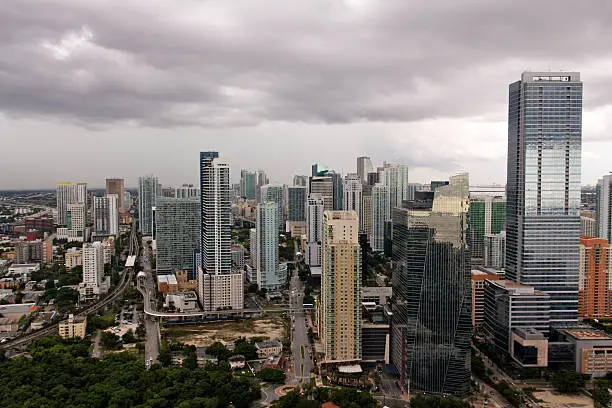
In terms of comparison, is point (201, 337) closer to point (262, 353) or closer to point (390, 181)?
point (262, 353)

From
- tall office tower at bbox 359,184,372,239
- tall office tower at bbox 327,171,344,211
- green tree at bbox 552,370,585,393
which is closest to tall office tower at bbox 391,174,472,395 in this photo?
green tree at bbox 552,370,585,393

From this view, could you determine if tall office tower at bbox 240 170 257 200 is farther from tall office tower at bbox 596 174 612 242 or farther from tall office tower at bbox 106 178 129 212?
tall office tower at bbox 596 174 612 242

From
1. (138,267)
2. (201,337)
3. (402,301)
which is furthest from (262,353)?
(138,267)

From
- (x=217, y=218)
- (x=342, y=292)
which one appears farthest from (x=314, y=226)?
(x=342, y=292)

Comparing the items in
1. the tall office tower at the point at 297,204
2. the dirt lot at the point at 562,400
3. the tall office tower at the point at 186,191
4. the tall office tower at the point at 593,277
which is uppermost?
the tall office tower at the point at 186,191

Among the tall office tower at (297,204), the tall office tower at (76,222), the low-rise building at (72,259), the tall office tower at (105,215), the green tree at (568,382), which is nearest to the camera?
the green tree at (568,382)

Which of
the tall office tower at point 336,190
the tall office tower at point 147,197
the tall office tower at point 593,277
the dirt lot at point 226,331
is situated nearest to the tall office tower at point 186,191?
the tall office tower at point 147,197

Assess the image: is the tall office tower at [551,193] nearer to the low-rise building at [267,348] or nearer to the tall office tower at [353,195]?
the low-rise building at [267,348]
